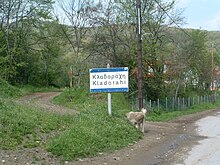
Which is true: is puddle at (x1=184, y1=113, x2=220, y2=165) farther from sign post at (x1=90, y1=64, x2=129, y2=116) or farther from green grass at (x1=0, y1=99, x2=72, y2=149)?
green grass at (x1=0, y1=99, x2=72, y2=149)

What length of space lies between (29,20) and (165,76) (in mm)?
14752

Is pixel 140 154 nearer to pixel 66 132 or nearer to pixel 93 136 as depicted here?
pixel 93 136

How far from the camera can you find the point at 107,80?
1739 cm

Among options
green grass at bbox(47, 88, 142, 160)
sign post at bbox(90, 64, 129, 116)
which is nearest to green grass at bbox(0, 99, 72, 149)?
green grass at bbox(47, 88, 142, 160)

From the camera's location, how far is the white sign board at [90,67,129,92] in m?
17.4

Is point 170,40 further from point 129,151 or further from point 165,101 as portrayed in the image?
point 129,151

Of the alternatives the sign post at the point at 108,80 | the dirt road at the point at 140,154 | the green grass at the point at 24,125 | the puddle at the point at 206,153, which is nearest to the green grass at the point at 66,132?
the green grass at the point at 24,125

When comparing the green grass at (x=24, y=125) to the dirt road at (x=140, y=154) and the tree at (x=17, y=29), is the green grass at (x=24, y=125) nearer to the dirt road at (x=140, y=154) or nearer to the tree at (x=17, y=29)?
the dirt road at (x=140, y=154)

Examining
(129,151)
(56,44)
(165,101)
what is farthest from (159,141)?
(56,44)

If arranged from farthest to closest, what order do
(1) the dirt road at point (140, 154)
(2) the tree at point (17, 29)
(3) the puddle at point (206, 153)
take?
(2) the tree at point (17, 29), (3) the puddle at point (206, 153), (1) the dirt road at point (140, 154)

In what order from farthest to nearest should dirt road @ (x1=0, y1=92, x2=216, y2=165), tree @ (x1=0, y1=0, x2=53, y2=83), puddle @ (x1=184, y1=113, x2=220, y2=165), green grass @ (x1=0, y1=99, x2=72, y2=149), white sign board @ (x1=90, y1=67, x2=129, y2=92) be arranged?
1. tree @ (x1=0, y1=0, x2=53, y2=83)
2. white sign board @ (x1=90, y1=67, x2=129, y2=92)
3. green grass @ (x1=0, y1=99, x2=72, y2=149)
4. puddle @ (x1=184, y1=113, x2=220, y2=165)
5. dirt road @ (x1=0, y1=92, x2=216, y2=165)

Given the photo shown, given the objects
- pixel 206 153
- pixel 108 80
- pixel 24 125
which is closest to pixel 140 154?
pixel 206 153

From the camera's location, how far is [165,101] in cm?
3322

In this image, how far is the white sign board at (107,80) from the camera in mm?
17391
